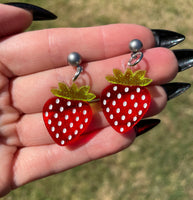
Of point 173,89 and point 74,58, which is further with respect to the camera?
point 173,89

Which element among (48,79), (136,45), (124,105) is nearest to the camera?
(136,45)

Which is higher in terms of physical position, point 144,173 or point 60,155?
point 60,155

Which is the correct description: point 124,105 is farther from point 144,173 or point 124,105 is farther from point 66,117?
point 144,173

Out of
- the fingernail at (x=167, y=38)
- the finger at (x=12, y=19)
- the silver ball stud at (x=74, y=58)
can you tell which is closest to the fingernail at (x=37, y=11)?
the finger at (x=12, y=19)

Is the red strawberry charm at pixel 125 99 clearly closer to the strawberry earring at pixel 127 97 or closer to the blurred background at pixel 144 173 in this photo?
the strawberry earring at pixel 127 97

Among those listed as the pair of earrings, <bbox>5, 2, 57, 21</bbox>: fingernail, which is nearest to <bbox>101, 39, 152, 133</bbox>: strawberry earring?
the pair of earrings

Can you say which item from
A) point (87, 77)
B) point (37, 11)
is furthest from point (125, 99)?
point (37, 11)
